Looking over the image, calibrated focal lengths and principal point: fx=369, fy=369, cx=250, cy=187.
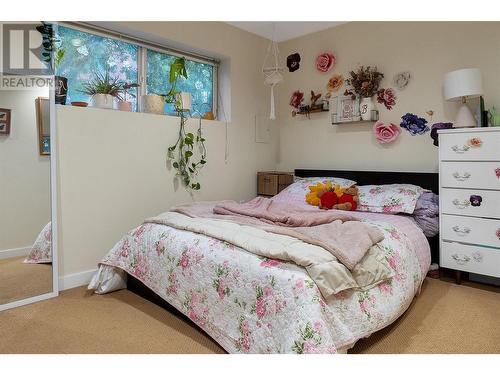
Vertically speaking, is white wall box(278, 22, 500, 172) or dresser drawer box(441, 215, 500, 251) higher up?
white wall box(278, 22, 500, 172)

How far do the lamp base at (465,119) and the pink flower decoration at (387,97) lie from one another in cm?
71

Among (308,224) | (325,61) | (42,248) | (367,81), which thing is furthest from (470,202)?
(42,248)

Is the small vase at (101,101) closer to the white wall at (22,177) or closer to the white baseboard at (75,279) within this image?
the white wall at (22,177)

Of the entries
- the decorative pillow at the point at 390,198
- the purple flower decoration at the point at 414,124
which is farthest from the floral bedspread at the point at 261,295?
the purple flower decoration at the point at 414,124

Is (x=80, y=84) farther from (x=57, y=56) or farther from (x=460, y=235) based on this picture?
(x=460, y=235)

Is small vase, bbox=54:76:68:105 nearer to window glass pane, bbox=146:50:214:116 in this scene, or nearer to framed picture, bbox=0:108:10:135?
framed picture, bbox=0:108:10:135

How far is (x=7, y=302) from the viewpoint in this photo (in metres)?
2.40

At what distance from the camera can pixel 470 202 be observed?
104 inches

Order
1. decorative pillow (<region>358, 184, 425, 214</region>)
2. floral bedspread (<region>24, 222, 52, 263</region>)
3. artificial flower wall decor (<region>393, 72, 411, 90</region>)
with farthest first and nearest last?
artificial flower wall decor (<region>393, 72, 411, 90</region>) → decorative pillow (<region>358, 184, 425, 214</region>) → floral bedspread (<region>24, 222, 52, 263</region>)

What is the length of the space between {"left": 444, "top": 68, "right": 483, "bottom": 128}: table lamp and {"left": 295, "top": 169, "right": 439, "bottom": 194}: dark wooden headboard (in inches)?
19.6

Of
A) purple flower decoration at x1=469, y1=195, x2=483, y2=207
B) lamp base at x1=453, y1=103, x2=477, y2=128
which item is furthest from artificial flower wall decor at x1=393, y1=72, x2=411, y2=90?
purple flower decoration at x1=469, y1=195, x2=483, y2=207

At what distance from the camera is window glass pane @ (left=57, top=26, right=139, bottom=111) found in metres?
2.97

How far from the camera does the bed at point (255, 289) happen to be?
4.98ft

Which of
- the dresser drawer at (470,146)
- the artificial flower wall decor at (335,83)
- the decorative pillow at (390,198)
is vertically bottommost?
the decorative pillow at (390,198)
